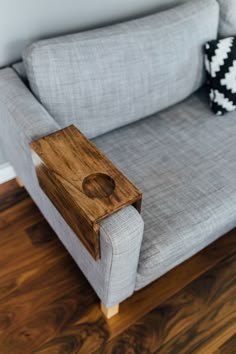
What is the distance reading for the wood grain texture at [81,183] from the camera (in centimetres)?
85

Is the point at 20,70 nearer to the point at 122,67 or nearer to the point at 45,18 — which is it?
the point at 45,18

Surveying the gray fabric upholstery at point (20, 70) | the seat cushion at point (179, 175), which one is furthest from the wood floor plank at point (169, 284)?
the gray fabric upholstery at point (20, 70)

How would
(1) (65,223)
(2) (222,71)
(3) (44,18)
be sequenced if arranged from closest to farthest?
(1) (65,223), (3) (44,18), (2) (222,71)

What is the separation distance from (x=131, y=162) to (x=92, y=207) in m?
0.50

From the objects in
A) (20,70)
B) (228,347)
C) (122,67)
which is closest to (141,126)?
(122,67)

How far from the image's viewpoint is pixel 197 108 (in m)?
1.55

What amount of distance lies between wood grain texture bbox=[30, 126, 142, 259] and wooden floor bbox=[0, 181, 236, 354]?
44 centimetres

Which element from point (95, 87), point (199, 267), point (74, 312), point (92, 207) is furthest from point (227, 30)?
point (74, 312)

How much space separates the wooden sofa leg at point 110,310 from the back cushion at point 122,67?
0.64 m

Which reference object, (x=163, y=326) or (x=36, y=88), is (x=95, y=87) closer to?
(x=36, y=88)

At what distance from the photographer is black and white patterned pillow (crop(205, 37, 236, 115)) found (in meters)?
1.41

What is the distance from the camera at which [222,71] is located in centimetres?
143

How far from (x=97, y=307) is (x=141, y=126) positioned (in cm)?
74

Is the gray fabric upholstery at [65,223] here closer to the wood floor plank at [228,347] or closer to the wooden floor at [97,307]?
the wooden floor at [97,307]
